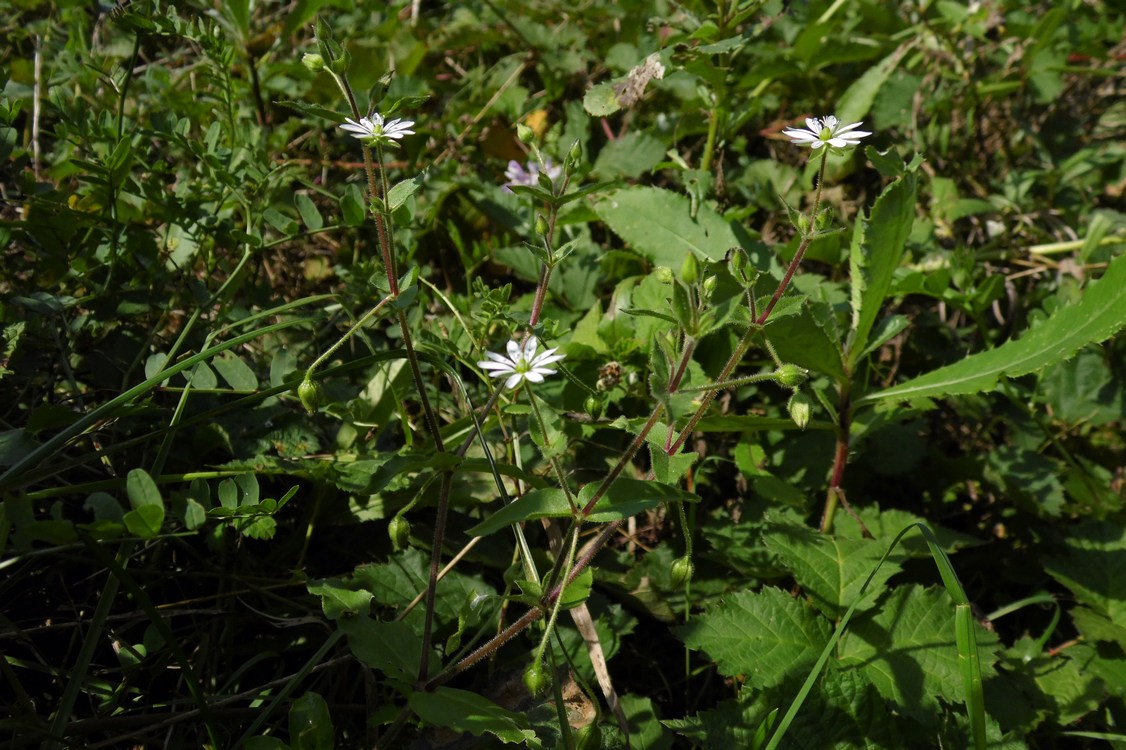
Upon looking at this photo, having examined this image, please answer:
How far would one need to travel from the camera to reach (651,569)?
204 centimetres

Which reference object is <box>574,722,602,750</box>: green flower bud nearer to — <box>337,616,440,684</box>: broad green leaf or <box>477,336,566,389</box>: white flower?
<box>337,616,440,684</box>: broad green leaf

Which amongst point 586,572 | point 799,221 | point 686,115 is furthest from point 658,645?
point 686,115

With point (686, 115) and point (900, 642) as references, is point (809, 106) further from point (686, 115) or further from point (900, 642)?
point (900, 642)

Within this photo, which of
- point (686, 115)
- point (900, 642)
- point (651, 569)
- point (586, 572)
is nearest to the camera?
point (586, 572)

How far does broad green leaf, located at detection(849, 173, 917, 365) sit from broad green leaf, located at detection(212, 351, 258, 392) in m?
1.42

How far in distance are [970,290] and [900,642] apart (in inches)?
46.9

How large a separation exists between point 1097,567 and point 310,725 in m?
1.89

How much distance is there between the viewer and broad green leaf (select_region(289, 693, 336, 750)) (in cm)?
146

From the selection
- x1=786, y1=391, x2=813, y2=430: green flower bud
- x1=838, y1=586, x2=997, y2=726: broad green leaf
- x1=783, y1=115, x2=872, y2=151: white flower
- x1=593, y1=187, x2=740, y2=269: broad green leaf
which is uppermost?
x1=783, y1=115, x2=872, y2=151: white flower

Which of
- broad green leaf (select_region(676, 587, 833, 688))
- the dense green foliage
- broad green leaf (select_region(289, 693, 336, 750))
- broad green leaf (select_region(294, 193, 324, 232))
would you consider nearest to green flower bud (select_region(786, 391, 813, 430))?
the dense green foliage

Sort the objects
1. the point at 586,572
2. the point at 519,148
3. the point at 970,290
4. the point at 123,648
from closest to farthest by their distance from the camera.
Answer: the point at 586,572
the point at 123,648
the point at 970,290
the point at 519,148

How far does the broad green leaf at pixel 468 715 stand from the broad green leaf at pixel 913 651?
2.31ft

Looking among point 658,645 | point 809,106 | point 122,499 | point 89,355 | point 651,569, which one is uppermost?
point 809,106

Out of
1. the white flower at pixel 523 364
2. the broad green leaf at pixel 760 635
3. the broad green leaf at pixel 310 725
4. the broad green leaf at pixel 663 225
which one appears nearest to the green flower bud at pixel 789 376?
the white flower at pixel 523 364
